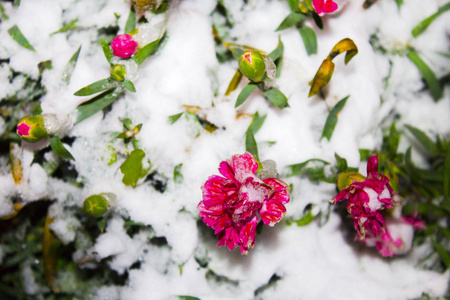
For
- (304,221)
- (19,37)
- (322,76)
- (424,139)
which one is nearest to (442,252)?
(424,139)

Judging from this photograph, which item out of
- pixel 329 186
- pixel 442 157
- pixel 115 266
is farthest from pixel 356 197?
pixel 115 266

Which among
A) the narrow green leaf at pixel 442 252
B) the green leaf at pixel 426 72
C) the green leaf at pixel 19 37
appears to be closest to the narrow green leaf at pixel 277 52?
the green leaf at pixel 426 72

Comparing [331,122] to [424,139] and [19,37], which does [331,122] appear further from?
[19,37]

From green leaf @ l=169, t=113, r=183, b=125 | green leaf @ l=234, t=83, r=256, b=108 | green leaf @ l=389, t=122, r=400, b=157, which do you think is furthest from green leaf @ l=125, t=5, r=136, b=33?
green leaf @ l=389, t=122, r=400, b=157

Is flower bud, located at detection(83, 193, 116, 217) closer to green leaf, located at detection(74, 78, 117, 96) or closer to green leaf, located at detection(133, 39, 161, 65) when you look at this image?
green leaf, located at detection(74, 78, 117, 96)

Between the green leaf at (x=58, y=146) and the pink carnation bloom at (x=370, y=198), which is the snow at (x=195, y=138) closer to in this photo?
the green leaf at (x=58, y=146)
